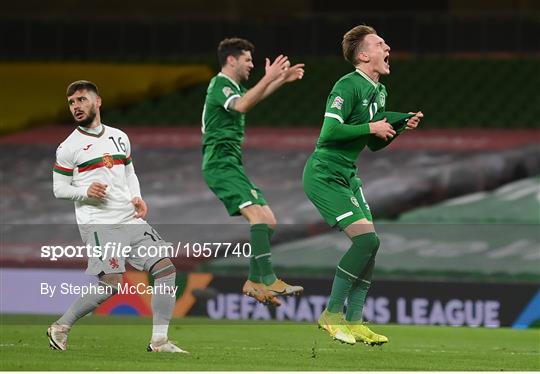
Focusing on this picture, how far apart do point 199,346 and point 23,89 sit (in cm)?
954

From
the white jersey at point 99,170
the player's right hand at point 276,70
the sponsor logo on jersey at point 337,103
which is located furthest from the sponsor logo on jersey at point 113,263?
the sponsor logo on jersey at point 337,103

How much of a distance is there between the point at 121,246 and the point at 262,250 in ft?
3.99

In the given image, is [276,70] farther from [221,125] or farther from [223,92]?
[221,125]

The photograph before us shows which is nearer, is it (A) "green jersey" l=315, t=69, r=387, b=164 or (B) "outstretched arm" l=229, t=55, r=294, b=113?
(A) "green jersey" l=315, t=69, r=387, b=164

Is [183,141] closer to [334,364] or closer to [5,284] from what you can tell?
[5,284]

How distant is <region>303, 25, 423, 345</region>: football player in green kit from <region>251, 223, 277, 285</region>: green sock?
2.55ft

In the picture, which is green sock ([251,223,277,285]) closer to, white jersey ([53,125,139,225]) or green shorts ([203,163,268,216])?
green shorts ([203,163,268,216])

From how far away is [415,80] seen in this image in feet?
55.6

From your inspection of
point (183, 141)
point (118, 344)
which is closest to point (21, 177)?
point (183, 141)

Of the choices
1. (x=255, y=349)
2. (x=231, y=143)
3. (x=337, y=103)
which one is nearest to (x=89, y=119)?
(x=337, y=103)

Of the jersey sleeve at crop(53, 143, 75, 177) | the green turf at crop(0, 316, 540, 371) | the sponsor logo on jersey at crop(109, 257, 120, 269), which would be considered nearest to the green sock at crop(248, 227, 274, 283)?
the green turf at crop(0, 316, 540, 371)

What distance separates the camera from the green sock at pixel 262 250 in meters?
8.28

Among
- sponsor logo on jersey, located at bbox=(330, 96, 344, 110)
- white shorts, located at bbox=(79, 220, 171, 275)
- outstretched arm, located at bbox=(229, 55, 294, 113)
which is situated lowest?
white shorts, located at bbox=(79, 220, 171, 275)

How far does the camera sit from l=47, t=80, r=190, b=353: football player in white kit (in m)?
7.31
